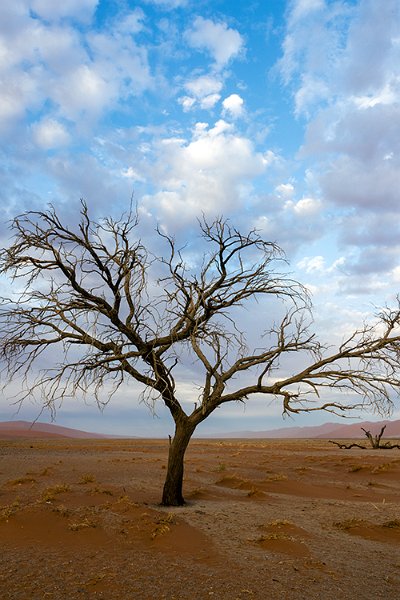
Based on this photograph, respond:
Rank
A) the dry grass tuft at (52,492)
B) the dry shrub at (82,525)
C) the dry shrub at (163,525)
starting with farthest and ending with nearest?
the dry grass tuft at (52,492)
the dry shrub at (82,525)
the dry shrub at (163,525)

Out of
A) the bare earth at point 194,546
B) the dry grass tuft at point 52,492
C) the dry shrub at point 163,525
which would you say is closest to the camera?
the bare earth at point 194,546

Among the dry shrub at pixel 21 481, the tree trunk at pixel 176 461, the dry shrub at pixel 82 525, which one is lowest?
the dry shrub at pixel 82 525

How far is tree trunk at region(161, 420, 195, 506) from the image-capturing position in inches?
483

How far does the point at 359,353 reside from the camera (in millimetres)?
12031

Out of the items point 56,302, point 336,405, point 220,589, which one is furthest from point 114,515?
point 336,405

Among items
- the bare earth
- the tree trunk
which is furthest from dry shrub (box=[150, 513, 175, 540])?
the tree trunk

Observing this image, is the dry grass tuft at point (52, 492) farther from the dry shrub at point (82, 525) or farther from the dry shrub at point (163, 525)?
the dry shrub at point (163, 525)

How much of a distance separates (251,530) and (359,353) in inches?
200

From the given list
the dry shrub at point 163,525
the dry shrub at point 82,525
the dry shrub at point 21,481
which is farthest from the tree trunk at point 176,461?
the dry shrub at point 21,481

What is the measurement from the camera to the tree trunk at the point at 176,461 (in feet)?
40.2

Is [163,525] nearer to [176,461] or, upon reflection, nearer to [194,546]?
[194,546]

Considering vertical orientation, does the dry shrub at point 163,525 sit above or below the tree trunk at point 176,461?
below

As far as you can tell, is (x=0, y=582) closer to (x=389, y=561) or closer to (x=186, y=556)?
(x=186, y=556)

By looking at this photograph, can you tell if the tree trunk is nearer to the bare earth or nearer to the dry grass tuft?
the bare earth
